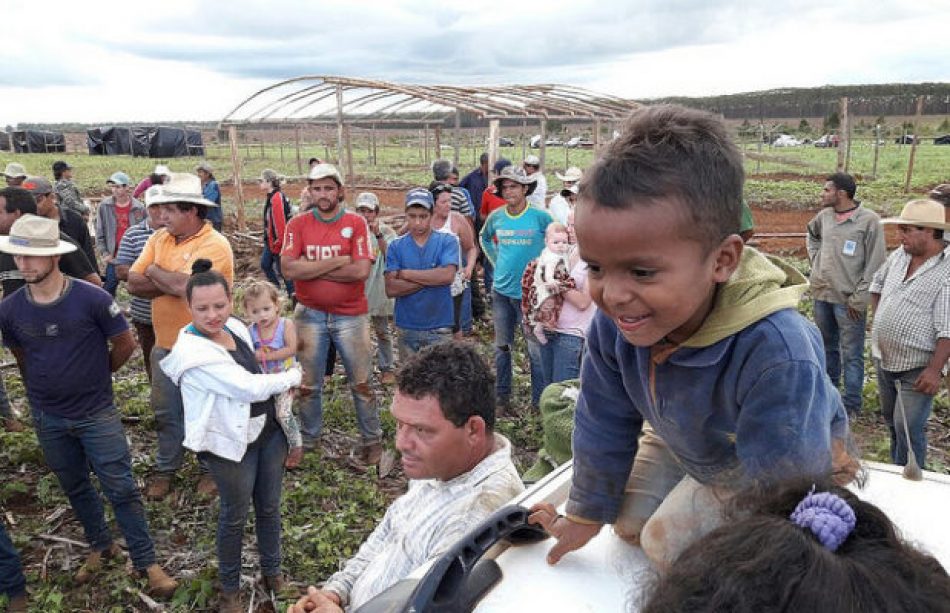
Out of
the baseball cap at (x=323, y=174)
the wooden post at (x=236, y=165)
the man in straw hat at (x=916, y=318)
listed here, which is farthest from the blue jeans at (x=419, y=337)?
the wooden post at (x=236, y=165)

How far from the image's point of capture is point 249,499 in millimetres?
3807

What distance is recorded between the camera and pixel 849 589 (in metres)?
0.83

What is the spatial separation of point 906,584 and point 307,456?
17.6 ft

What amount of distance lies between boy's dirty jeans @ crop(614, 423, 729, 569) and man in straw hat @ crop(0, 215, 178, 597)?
333 cm

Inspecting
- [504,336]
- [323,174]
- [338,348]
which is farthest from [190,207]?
[504,336]

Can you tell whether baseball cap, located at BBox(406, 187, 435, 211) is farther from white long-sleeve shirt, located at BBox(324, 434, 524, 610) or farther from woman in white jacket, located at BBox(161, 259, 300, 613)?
A: white long-sleeve shirt, located at BBox(324, 434, 524, 610)

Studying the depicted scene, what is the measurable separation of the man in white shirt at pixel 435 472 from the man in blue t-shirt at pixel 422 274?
11.8ft

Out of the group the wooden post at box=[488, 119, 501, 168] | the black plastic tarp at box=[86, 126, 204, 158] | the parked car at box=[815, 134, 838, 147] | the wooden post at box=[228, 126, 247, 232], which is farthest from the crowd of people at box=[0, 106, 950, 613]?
the parked car at box=[815, 134, 838, 147]

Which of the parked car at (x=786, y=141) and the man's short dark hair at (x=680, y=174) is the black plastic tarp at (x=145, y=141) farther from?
the man's short dark hair at (x=680, y=174)

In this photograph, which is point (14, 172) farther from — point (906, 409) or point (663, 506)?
point (906, 409)

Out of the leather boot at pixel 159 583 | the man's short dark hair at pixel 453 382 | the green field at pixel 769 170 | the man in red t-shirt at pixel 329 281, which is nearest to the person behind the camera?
the man's short dark hair at pixel 453 382

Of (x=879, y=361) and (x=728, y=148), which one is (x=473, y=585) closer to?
(x=728, y=148)

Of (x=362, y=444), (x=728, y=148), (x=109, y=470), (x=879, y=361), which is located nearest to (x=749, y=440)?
(x=728, y=148)

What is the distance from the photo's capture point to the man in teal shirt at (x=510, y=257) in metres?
6.50
